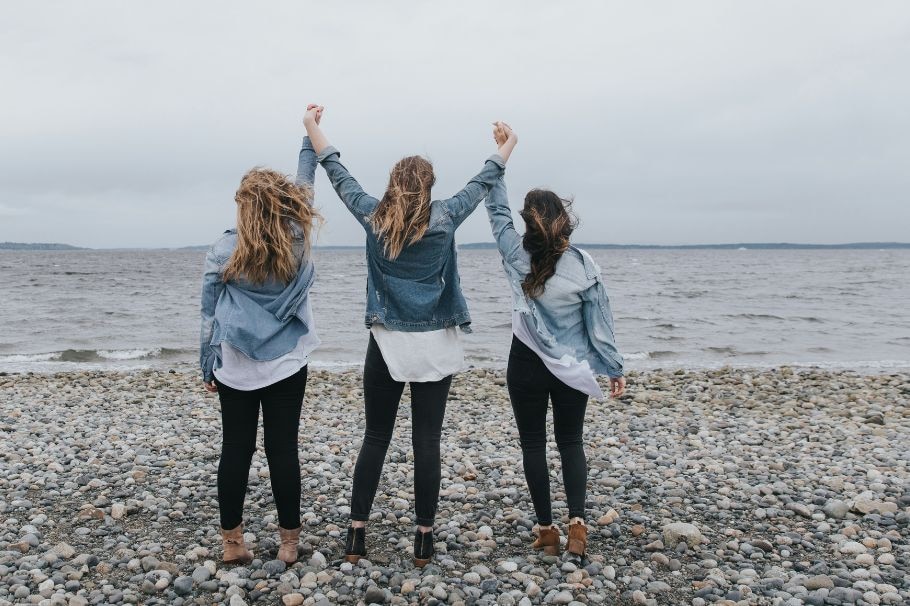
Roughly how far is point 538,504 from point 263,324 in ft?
6.61

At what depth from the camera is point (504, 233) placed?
13.8 feet

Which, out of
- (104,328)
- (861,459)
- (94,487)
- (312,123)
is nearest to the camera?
(312,123)

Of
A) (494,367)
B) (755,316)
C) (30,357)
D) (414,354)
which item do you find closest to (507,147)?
(414,354)

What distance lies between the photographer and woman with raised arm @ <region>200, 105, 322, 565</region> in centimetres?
376

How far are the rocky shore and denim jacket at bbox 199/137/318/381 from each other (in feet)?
4.46

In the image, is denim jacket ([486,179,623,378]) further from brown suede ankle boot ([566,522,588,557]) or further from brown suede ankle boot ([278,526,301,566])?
brown suede ankle boot ([278,526,301,566])

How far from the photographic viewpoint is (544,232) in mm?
4035

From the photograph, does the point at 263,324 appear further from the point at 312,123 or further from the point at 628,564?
the point at 628,564

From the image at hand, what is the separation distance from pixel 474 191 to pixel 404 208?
478mm

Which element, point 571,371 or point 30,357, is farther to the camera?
point 30,357

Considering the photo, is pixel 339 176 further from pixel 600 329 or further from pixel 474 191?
pixel 600 329

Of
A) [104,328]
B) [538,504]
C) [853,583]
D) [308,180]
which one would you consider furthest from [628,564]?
[104,328]

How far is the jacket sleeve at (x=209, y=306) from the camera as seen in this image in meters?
3.85

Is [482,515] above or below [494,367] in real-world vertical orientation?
above
